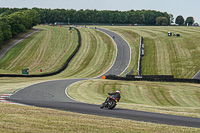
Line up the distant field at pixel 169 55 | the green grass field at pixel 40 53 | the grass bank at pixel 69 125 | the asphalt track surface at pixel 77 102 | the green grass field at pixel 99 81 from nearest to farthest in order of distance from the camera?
the grass bank at pixel 69 125 → the green grass field at pixel 99 81 → the asphalt track surface at pixel 77 102 → the distant field at pixel 169 55 → the green grass field at pixel 40 53

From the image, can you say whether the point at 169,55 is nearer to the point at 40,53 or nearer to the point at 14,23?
the point at 40,53

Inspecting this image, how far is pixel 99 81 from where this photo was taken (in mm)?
48688

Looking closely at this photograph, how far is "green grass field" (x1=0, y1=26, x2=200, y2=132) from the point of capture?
14734 millimetres

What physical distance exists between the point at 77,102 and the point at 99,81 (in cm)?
2152

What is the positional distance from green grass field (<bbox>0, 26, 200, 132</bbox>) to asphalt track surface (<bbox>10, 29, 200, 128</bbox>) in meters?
1.67

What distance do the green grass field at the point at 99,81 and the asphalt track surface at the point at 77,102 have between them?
1666 millimetres

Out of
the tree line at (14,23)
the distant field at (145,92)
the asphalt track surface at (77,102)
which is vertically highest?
the tree line at (14,23)

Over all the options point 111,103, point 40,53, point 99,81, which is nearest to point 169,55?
point 99,81

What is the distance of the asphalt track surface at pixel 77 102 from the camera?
1780 centimetres

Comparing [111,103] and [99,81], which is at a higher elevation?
[111,103]

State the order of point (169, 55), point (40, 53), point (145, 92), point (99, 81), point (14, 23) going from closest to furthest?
point (145, 92) → point (99, 81) → point (169, 55) → point (40, 53) → point (14, 23)

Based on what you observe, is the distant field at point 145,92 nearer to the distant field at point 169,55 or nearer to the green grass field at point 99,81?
the green grass field at point 99,81

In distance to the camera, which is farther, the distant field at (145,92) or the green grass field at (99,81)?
the distant field at (145,92)

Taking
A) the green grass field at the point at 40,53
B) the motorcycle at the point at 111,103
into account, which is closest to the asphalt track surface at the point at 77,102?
the motorcycle at the point at 111,103
